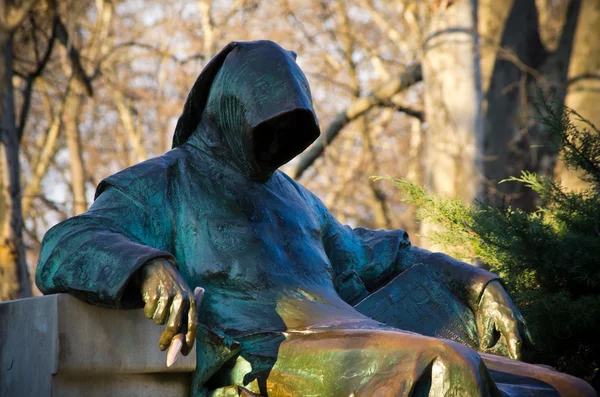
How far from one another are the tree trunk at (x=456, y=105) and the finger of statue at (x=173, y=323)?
7481mm

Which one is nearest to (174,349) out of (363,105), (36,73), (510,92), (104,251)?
(104,251)

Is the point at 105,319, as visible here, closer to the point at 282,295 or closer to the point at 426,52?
the point at 282,295

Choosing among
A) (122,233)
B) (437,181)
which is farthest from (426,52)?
(122,233)

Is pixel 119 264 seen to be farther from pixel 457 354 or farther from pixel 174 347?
pixel 457 354

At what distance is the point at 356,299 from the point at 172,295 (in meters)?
1.26

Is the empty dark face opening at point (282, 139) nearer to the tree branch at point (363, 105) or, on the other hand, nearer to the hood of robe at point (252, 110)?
the hood of robe at point (252, 110)

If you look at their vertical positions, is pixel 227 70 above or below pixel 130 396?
above

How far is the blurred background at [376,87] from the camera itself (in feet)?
35.6

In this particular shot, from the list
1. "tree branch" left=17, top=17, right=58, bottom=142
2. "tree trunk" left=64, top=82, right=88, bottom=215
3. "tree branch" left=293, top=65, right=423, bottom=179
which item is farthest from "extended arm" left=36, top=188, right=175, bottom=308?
"tree trunk" left=64, top=82, right=88, bottom=215

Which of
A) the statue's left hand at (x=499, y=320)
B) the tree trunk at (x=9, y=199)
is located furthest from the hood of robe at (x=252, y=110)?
the tree trunk at (x=9, y=199)

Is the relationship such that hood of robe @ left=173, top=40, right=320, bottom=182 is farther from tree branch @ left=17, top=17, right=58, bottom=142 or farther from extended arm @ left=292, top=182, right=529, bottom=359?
tree branch @ left=17, top=17, right=58, bottom=142

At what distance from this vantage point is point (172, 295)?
10.8ft

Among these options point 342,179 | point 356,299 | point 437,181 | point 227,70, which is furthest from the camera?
point 342,179

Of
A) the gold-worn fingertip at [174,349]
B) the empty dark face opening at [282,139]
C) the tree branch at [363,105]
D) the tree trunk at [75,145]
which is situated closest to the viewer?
the gold-worn fingertip at [174,349]
